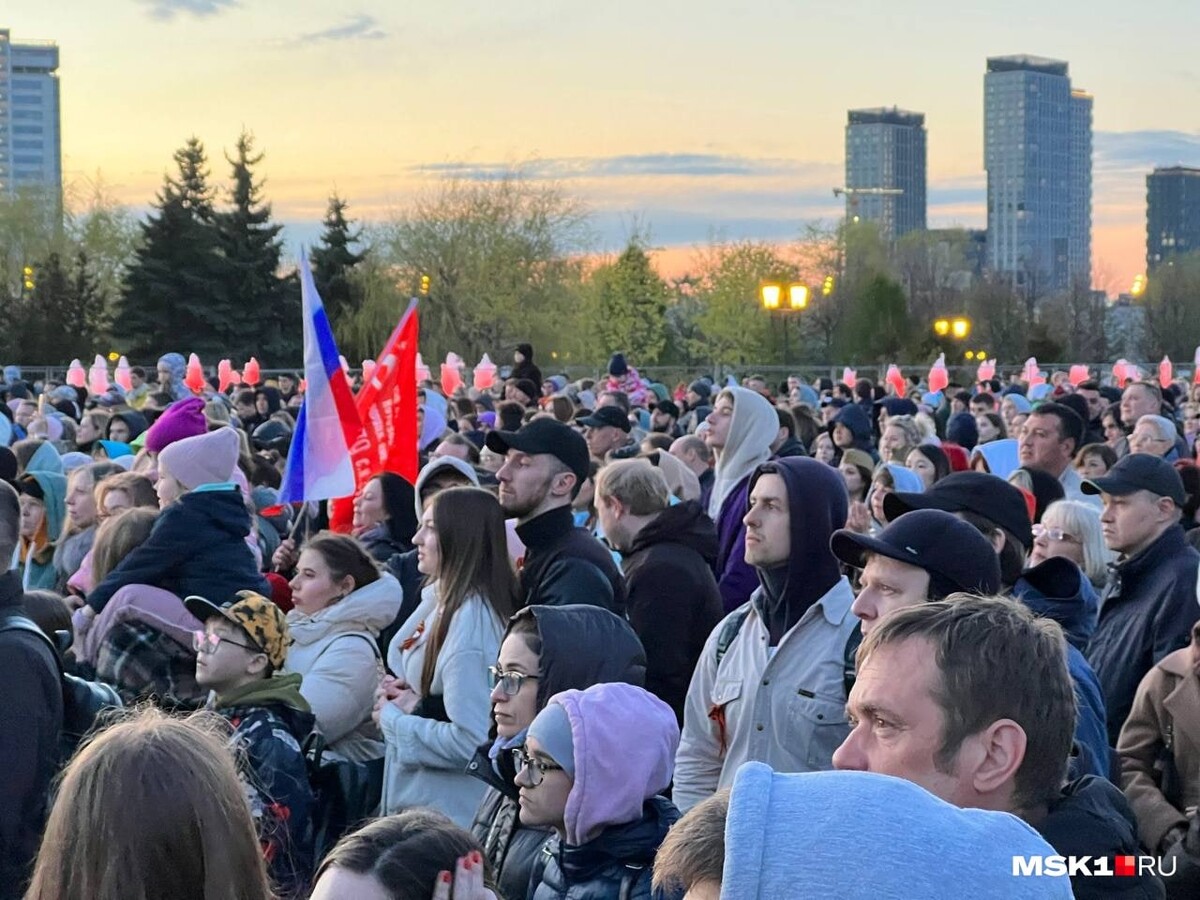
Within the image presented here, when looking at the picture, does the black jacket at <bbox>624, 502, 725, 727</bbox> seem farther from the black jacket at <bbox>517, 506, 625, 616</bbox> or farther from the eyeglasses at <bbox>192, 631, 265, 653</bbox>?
the eyeglasses at <bbox>192, 631, 265, 653</bbox>

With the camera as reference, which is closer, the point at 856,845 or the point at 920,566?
the point at 856,845

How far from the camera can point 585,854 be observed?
3648mm

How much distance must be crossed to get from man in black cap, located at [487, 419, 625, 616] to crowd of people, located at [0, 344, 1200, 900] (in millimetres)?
17

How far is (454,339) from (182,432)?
2159 inches

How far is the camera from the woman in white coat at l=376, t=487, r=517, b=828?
16.2ft

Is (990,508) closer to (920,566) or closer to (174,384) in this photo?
(920,566)

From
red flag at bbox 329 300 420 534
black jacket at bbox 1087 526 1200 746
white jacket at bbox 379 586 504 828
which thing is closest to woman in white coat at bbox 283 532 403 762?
white jacket at bbox 379 586 504 828

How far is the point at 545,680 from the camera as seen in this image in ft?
13.9

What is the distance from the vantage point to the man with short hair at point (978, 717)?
264 centimetres

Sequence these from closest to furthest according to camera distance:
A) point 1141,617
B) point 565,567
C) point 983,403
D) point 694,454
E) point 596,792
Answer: point 596,792 < point 565,567 < point 1141,617 < point 694,454 < point 983,403

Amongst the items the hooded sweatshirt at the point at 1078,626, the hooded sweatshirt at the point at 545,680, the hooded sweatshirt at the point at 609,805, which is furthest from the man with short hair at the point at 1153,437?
the hooded sweatshirt at the point at 609,805

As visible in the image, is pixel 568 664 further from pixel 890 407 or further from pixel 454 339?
pixel 454 339

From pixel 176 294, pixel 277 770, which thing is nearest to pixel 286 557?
pixel 277 770

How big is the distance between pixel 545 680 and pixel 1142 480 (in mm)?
3012
